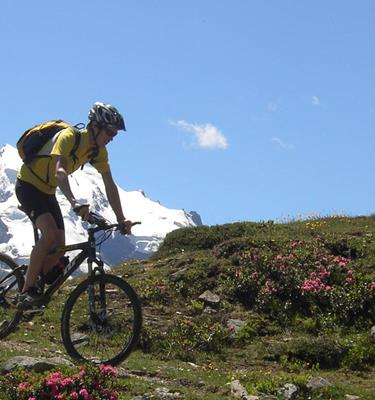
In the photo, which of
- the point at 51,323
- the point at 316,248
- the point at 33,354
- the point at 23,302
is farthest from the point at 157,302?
the point at 23,302

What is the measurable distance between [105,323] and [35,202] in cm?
186

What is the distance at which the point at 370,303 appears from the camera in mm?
16828

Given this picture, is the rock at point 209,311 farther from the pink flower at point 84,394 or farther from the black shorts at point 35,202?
the pink flower at point 84,394

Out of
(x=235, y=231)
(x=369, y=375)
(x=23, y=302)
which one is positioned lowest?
(x=369, y=375)

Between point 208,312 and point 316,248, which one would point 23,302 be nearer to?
point 208,312

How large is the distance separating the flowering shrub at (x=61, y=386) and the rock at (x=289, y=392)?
9.40 feet

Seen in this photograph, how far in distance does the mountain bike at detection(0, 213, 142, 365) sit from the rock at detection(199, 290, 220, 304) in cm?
780

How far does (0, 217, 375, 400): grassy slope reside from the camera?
11367 millimetres

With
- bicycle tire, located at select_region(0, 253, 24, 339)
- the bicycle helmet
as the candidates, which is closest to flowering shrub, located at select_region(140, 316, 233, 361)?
bicycle tire, located at select_region(0, 253, 24, 339)

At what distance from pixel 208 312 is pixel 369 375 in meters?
4.49

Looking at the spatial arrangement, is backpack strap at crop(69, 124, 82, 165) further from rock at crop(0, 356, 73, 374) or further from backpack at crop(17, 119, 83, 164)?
rock at crop(0, 356, 73, 374)

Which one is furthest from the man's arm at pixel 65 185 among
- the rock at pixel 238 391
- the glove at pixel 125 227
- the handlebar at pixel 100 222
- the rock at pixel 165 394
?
the rock at pixel 238 391

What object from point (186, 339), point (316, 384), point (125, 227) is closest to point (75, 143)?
point (125, 227)

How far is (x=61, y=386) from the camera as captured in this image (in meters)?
8.70
